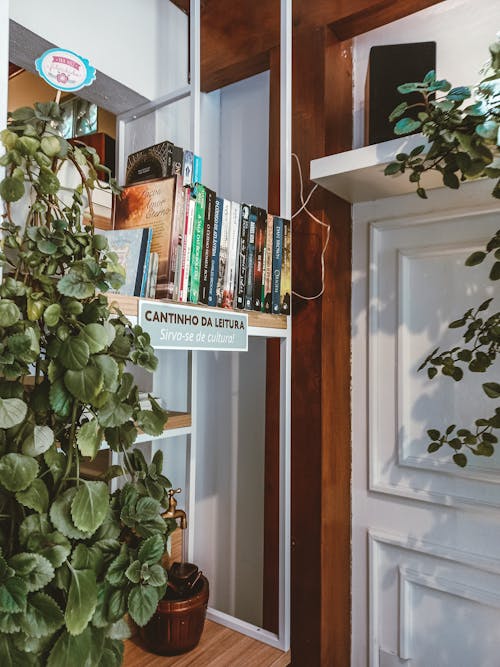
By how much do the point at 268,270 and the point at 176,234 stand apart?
300 mm

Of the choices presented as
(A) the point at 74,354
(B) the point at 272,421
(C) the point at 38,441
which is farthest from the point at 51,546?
(B) the point at 272,421

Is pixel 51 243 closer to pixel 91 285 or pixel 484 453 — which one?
pixel 91 285

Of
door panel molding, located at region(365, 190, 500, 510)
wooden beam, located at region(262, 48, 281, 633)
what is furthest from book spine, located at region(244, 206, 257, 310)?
door panel molding, located at region(365, 190, 500, 510)

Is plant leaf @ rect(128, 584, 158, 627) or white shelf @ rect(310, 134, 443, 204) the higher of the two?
white shelf @ rect(310, 134, 443, 204)

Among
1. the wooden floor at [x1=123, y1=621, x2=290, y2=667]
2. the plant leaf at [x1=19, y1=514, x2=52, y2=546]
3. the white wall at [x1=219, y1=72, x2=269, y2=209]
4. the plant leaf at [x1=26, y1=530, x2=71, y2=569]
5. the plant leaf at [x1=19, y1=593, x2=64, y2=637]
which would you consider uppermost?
the white wall at [x1=219, y1=72, x2=269, y2=209]

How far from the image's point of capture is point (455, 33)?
1.33 m

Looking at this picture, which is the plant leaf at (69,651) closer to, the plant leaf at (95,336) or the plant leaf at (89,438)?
the plant leaf at (89,438)

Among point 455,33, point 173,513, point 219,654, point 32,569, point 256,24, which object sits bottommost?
point 219,654

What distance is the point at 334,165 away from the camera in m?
1.22

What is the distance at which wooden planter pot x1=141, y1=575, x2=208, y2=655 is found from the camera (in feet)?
3.50

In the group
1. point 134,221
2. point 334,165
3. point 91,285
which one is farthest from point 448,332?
point 91,285

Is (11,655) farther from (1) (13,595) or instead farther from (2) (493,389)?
(2) (493,389)

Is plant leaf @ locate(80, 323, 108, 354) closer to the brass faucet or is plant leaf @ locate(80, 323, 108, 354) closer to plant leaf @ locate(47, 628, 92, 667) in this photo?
plant leaf @ locate(47, 628, 92, 667)

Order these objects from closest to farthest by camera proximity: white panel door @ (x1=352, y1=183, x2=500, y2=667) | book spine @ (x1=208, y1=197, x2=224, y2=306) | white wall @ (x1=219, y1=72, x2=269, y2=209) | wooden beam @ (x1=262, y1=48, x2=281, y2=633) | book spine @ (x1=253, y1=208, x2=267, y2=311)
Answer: book spine @ (x1=208, y1=197, x2=224, y2=306) < book spine @ (x1=253, y1=208, x2=267, y2=311) < white panel door @ (x1=352, y1=183, x2=500, y2=667) < wooden beam @ (x1=262, y1=48, x2=281, y2=633) < white wall @ (x1=219, y1=72, x2=269, y2=209)
